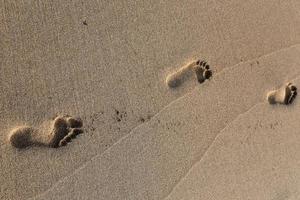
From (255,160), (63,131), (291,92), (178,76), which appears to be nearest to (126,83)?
(178,76)

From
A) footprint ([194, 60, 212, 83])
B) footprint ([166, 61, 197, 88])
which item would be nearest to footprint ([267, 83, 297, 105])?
footprint ([194, 60, 212, 83])

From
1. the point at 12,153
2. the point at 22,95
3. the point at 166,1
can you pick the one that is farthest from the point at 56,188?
the point at 166,1

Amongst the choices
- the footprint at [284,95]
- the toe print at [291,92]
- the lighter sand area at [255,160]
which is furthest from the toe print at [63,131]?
the toe print at [291,92]

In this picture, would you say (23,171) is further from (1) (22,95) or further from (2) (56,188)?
(1) (22,95)

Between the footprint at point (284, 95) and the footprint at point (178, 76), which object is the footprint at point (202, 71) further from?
the footprint at point (284, 95)

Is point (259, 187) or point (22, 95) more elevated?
point (22, 95)
